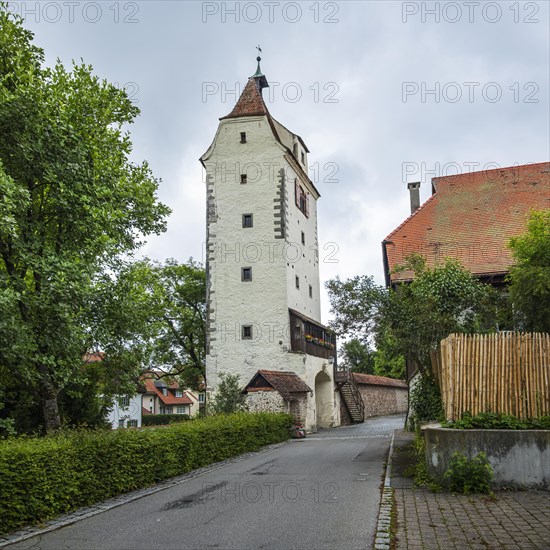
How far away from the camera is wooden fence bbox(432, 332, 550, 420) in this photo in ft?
34.7

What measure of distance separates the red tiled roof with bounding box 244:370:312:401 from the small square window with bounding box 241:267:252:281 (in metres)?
5.57

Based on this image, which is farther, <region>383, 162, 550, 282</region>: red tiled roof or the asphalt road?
<region>383, 162, 550, 282</region>: red tiled roof

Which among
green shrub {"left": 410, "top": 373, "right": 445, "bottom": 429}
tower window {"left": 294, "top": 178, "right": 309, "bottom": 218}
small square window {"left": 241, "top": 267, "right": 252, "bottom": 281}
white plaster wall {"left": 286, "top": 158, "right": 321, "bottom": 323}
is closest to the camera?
green shrub {"left": 410, "top": 373, "right": 445, "bottom": 429}

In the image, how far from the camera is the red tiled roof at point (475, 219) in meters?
23.1

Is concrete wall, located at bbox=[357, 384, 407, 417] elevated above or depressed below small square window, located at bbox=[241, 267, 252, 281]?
below

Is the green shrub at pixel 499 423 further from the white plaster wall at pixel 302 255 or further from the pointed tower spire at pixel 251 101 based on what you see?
the pointed tower spire at pixel 251 101

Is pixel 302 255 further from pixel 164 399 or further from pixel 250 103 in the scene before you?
pixel 164 399

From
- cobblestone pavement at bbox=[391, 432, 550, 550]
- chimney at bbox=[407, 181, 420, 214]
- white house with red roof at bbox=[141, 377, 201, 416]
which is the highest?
chimney at bbox=[407, 181, 420, 214]

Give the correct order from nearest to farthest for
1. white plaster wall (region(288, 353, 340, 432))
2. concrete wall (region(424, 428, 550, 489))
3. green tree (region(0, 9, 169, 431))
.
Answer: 1. concrete wall (region(424, 428, 550, 489))
2. green tree (region(0, 9, 169, 431))
3. white plaster wall (region(288, 353, 340, 432))

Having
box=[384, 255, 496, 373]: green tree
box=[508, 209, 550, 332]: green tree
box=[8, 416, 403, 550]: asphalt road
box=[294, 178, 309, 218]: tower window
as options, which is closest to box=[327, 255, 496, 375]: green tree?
box=[384, 255, 496, 373]: green tree

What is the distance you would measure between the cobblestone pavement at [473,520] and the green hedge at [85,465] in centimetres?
508

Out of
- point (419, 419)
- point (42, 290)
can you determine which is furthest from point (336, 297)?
point (42, 290)

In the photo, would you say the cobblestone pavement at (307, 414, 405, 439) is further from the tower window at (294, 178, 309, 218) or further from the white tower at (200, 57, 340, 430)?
the tower window at (294, 178, 309, 218)

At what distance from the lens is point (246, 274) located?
114 ft
